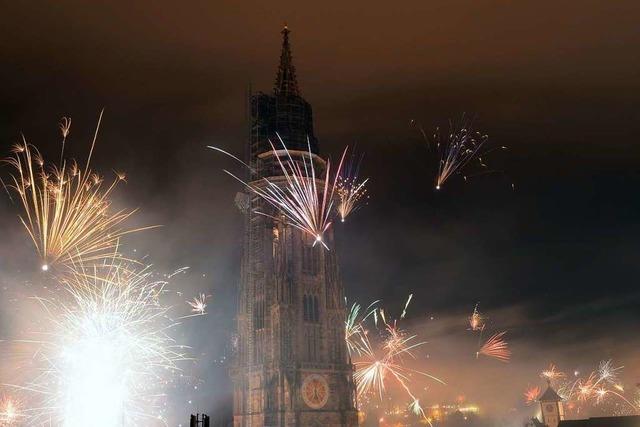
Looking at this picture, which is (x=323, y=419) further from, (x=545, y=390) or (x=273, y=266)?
(x=545, y=390)

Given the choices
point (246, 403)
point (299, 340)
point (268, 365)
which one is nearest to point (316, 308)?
point (299, 340)

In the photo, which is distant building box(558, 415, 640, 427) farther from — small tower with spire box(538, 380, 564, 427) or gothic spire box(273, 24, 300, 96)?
gothic spire box(273, 24, 300, 96)

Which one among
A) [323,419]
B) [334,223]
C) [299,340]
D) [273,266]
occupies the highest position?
[334,223]

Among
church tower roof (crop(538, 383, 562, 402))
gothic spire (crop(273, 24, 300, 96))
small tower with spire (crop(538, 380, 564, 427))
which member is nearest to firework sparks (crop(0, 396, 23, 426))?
gothic spire (crop(273, 24, 300, 96))

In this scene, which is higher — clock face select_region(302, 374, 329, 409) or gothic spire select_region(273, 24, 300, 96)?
gothic spire select_region(273, 24, 300, 96)

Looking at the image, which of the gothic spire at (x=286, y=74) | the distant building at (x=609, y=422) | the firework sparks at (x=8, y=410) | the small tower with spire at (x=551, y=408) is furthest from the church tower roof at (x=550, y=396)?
the firework sparks at (x=8, y=410)

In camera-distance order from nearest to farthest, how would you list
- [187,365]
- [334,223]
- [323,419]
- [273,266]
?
[323,419], [273,266], [334,223], [187,365]

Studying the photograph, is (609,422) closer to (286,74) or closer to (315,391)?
(315,391)
